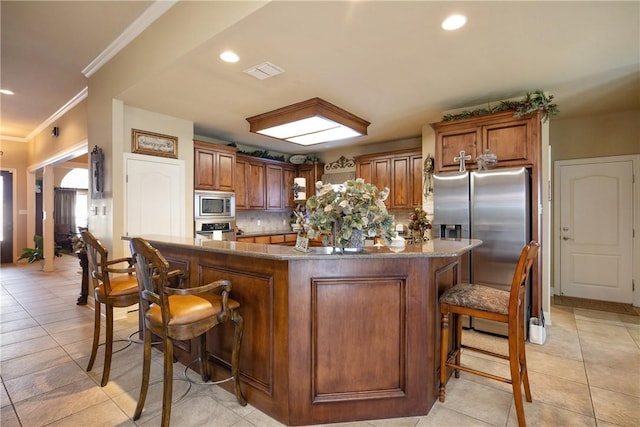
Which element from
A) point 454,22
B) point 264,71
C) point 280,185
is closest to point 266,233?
point 280,185

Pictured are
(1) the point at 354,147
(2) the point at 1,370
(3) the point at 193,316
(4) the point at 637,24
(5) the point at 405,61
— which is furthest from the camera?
(1) the point at 354,147

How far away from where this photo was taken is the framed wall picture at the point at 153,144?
3990 millimetres

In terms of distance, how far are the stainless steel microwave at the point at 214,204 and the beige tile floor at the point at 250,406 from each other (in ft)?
5.96

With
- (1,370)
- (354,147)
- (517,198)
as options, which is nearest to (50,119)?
(1,370)

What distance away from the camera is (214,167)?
199 inches

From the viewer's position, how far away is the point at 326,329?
1.95 m

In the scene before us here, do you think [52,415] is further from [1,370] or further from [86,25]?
[86,25]

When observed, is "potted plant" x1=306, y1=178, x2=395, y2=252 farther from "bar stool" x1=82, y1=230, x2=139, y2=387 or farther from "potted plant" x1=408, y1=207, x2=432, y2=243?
"potted plant" x1=408, y1=207, x2=432, y2=243

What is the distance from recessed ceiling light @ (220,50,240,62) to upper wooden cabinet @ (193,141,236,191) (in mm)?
2311

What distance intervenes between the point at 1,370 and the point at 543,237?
17.9 feet

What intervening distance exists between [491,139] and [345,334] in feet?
9.44

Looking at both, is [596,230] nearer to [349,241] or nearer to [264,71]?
[349,241]

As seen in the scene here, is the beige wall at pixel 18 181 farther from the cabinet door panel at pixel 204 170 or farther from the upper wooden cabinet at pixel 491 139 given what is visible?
the upper wooden cabinet at pixel 491 139

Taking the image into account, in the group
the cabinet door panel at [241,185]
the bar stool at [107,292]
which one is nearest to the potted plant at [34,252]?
the cabinet door panel at [241,185]
